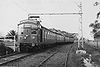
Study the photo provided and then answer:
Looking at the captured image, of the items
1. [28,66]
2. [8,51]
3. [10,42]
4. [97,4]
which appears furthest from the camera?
[10,42]

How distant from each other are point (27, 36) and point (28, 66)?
9602 millimetres

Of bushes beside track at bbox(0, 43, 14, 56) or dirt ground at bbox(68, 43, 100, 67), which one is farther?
bushes beside track at bbox(0, 43, 14, 56)

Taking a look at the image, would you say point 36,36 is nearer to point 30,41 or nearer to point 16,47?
point 30,41

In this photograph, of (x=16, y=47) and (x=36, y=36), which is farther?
(x=16, y=47)

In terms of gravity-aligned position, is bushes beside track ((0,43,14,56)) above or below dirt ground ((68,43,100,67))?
above

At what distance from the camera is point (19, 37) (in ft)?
72.3

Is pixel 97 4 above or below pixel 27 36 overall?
above

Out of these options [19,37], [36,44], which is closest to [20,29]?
[19,37]

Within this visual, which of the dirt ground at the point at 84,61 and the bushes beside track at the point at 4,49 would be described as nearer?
the dirt ground at the point at 84,61

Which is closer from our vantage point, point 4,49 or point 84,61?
point 84,61

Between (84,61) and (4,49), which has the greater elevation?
(4,49)

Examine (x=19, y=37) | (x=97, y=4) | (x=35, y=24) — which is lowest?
(x=19, y=37)

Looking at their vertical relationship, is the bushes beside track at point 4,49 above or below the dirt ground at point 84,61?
above

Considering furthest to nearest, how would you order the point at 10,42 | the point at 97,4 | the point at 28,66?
the point at 10,42 < the point at 97,4 < the point at 28,66
